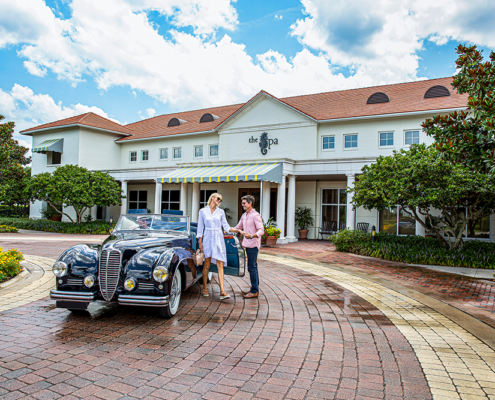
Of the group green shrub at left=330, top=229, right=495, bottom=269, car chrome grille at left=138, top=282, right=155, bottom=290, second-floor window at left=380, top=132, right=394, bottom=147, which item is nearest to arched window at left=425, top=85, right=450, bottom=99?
second-floor window at left=380, top=132, right=394, bottom=147

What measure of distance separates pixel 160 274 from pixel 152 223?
6.21 ft

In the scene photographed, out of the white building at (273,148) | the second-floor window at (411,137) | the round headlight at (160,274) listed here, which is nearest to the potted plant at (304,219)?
the white building at (273,148)

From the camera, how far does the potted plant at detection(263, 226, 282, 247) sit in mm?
14352

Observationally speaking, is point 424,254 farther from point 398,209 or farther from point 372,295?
point 398,209

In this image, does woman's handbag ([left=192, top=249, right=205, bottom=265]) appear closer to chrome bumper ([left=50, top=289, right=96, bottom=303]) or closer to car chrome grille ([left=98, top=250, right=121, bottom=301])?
car chrome grille ([left=98, top=250, right=121, bottom=301])

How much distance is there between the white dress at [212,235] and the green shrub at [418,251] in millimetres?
7137

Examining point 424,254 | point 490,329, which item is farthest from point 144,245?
point 424,254

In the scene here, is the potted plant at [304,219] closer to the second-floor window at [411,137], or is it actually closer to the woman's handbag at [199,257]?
the second-floor window at [411,137]

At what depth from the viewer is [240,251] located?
6.22 metres

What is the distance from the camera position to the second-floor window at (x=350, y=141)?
1761 cm

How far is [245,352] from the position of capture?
12.4ft

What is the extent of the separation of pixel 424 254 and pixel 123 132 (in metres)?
21.7

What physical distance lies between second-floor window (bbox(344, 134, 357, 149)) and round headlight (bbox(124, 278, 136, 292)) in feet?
49.9

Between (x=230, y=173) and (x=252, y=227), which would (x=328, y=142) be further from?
(x=252, y=227)
